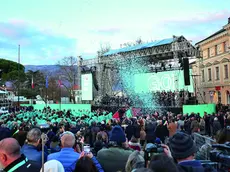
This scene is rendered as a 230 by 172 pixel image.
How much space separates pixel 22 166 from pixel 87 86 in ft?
108

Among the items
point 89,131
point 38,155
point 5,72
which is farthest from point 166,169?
point 5,72

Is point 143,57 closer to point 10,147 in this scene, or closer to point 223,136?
point 223,136

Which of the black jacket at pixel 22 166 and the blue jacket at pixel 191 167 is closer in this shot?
the blue jacket at pixel 191 167

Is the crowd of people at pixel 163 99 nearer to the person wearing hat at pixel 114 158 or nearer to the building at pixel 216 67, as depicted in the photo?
the building at pixel 216 67

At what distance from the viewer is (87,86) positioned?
117ft

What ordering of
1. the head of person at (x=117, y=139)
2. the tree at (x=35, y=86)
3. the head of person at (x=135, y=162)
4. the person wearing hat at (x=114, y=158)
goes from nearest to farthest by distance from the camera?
the head of person at (x=135, y=162), the person wearing hat at (x=114, y=158), the head of person at (x=117, y=139), the tree at (x=35, y=86)

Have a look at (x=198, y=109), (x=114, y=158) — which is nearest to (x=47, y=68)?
(x=198, y=109)

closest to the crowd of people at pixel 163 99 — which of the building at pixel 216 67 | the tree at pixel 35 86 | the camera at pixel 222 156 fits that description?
the building at pixel 216 67

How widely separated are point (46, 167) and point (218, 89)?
A: 37.5 metres

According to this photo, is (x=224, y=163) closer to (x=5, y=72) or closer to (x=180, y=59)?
(x=180, y=59)

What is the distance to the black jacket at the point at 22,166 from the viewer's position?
9.95ft

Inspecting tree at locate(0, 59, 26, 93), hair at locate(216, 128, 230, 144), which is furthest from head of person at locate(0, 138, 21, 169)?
tree at locate(0, 59, 26, 93)

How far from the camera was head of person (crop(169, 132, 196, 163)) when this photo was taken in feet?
9.30

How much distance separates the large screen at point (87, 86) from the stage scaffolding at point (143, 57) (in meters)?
1.46
